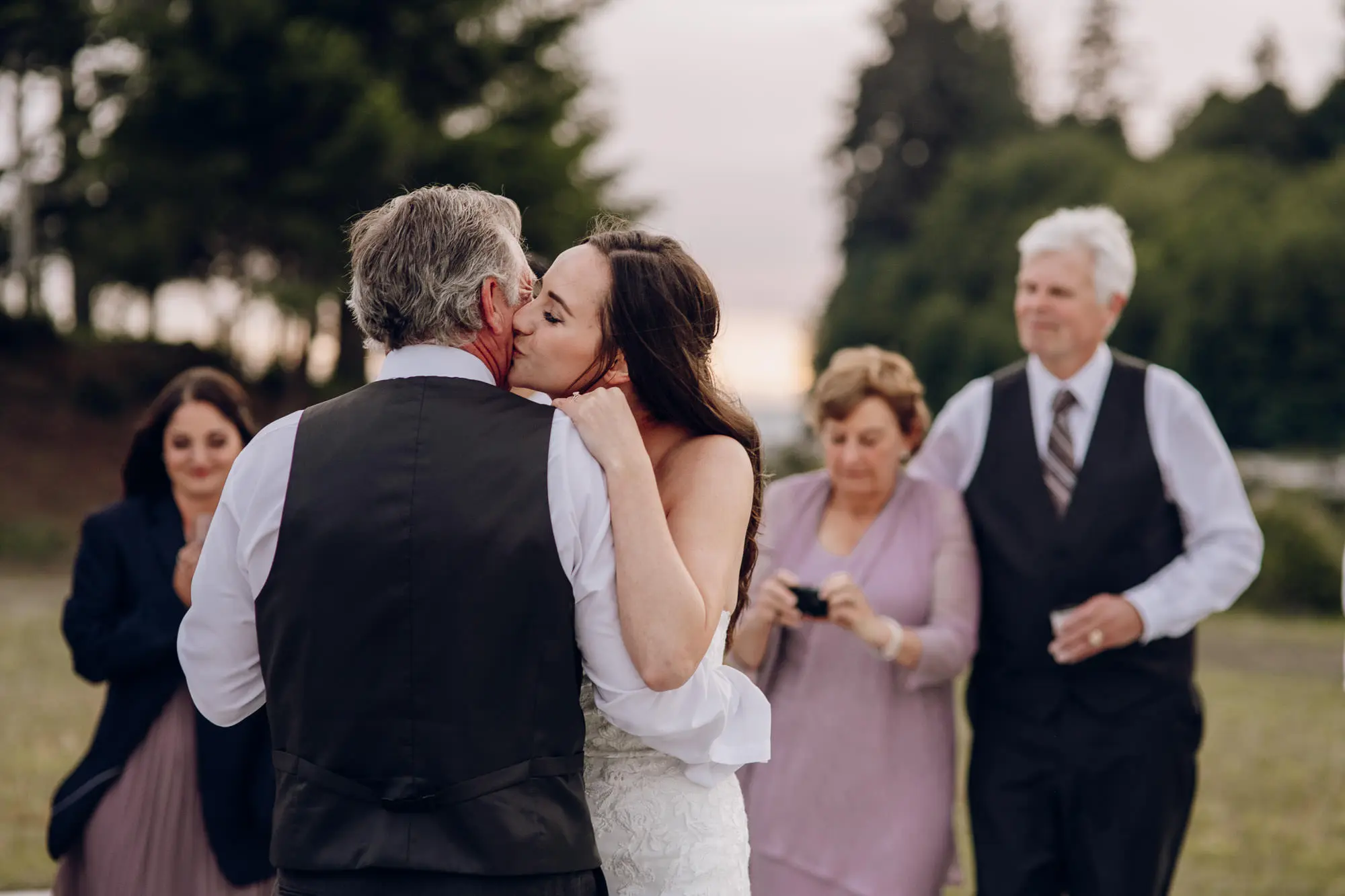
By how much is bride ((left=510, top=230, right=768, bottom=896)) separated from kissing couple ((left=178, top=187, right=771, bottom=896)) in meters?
0.01

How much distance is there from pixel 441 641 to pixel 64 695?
9904 mm

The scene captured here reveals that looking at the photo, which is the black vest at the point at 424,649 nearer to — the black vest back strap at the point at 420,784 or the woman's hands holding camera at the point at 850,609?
the black vest back strap at the point at 420,784

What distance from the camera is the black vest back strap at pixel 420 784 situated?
226 cm

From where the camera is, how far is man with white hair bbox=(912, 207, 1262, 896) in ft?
14.0

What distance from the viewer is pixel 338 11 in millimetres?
23719

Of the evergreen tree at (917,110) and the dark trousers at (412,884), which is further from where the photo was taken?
the evergreen tree at (917,110)

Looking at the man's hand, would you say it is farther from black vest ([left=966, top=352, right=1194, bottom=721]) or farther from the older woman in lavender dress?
the older woman in lavender dress

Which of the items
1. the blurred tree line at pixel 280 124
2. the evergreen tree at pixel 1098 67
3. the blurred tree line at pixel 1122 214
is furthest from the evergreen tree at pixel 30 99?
the evergreen tree at pixel 1098 67

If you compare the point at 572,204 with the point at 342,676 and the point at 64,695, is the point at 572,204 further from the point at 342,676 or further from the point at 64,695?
the point at 342,676

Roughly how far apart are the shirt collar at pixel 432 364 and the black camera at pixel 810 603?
174cm

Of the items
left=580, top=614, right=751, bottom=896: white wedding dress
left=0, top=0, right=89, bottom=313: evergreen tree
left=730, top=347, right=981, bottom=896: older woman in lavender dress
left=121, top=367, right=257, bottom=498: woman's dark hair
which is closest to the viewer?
left=580, top=614, right=751, bottom=896: white wedding dress

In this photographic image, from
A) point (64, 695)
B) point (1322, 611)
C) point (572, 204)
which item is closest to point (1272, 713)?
point (1322, 611)

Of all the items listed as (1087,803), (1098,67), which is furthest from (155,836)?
(1098,67)

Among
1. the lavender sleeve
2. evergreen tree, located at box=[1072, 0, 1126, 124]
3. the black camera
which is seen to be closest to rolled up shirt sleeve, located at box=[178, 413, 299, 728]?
the black camera
